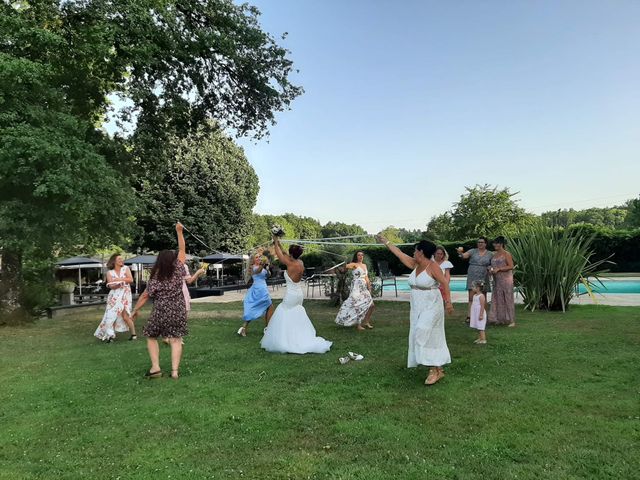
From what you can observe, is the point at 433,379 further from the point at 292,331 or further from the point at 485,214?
the point at 485,214

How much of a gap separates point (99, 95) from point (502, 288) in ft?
41.8

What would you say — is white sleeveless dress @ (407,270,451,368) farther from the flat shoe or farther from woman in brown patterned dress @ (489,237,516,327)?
woman in brown patterned dress @ (489,237,516,327)

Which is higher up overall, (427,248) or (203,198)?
(203,198)

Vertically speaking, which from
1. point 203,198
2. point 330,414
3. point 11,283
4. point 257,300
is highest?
point 203,198

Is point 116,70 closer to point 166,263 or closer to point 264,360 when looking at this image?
point 166,263

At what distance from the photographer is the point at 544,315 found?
11711 mm

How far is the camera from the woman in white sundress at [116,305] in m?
9.65

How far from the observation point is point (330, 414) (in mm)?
4680

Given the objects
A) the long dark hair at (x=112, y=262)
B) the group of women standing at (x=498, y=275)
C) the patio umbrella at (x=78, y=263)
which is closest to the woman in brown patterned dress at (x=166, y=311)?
the long dark hair at (x=112, y=262)

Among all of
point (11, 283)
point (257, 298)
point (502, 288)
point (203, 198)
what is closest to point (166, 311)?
point (257, 298)

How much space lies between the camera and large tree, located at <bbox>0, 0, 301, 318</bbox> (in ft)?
34.2

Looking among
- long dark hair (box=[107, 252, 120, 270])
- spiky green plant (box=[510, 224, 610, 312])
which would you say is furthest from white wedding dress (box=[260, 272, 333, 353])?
spiky green plant (box=[510, 224, 610, 312])

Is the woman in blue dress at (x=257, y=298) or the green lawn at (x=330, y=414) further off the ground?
the woman in blue dress at (x=257, y=298)

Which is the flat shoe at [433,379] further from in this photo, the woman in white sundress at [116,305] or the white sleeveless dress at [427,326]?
the woman in white sundress at [116,305]
